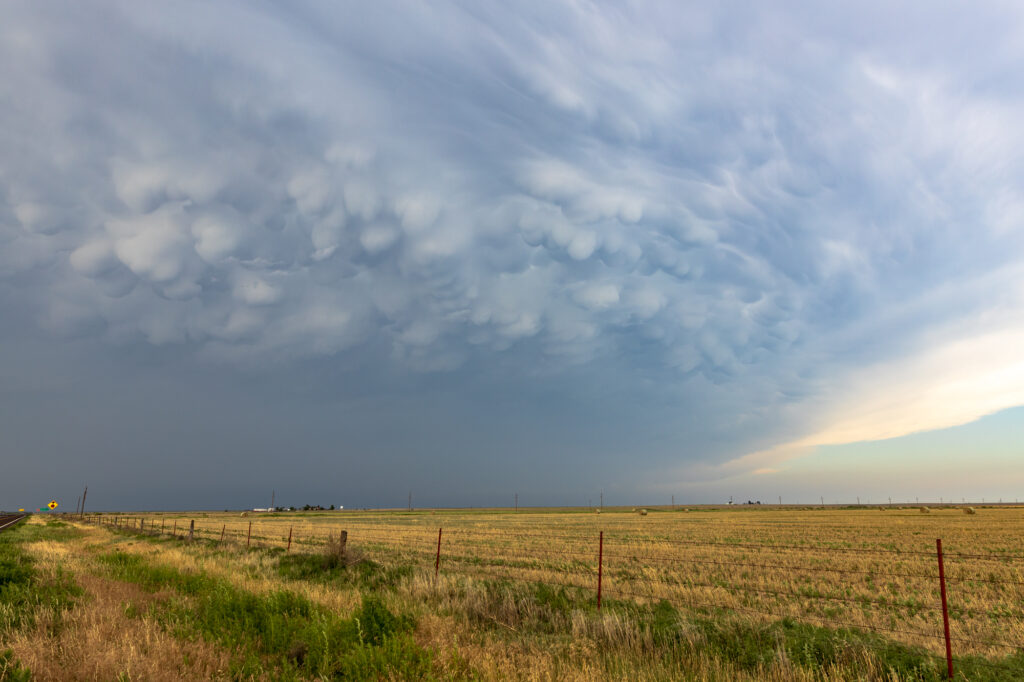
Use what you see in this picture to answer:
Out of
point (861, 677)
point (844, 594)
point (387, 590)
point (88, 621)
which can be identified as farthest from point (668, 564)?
point (88, 621)

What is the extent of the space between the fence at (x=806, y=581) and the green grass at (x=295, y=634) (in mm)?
4751

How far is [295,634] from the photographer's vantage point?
8.64 m

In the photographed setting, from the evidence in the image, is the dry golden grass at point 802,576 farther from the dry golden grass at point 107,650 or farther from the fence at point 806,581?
A: the dry golden grass at point 107,650

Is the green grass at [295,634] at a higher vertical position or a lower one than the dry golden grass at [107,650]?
lower

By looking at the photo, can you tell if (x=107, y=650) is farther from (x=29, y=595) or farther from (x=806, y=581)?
(x=806, y=581)

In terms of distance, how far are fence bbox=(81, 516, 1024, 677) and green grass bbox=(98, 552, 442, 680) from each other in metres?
4.75

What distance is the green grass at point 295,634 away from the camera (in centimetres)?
707

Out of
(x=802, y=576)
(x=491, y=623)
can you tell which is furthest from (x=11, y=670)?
(x=802, y=576)

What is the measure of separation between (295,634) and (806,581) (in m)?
15.8

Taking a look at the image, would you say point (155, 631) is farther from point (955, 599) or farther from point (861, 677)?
point (955, 599)

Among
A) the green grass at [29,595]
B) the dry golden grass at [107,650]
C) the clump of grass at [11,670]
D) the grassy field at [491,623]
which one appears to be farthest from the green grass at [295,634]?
the clump of grass at [11,670]

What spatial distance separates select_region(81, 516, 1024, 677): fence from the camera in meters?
11.2

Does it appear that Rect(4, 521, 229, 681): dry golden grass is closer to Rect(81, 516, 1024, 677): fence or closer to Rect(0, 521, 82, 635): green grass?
Rect(0, 521, 82, 635): green grass

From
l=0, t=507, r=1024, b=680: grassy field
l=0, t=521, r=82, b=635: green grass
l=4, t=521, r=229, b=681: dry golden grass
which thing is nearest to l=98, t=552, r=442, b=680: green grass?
l=0, t=507, r=1024, b=680: grassy field
